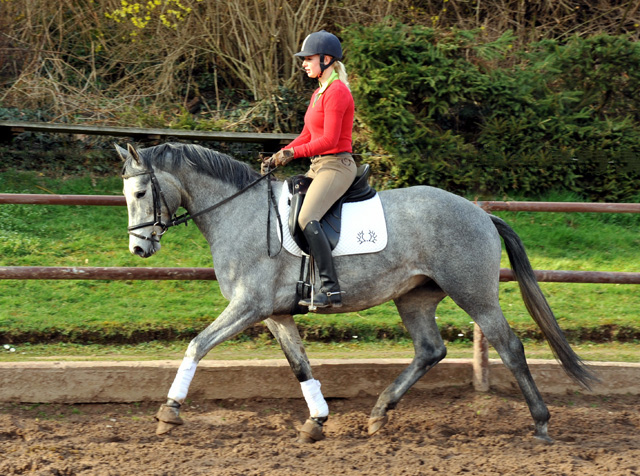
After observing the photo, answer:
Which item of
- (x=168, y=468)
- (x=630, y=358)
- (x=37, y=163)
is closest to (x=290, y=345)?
(x=168, y=468)

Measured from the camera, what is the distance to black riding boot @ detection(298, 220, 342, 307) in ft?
15.2

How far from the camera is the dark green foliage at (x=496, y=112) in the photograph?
9383 millimetres

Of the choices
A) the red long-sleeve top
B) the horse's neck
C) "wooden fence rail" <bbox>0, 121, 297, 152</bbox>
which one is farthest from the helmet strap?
"wooden fence rail" <bbox>0, 121, 297, 152</bbox>

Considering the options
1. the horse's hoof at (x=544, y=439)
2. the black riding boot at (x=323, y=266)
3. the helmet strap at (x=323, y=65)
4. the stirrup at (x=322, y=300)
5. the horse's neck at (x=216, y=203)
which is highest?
the helmet strap at (x=323, y=65)

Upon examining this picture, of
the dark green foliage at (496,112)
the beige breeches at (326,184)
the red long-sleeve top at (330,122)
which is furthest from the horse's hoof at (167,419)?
the dark green foliage at (496,112)

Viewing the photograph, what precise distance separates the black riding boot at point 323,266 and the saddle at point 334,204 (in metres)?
0.09

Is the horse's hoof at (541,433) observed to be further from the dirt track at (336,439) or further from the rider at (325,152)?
the rider at (325,152)

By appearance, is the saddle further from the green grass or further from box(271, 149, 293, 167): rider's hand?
the green grass

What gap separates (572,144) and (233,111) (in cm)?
516

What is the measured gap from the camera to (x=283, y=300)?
4.79 m

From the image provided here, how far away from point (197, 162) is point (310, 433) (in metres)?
1.99

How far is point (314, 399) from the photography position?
4.92m

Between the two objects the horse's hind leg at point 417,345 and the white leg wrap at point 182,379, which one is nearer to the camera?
the white leg wrap at point 182,379

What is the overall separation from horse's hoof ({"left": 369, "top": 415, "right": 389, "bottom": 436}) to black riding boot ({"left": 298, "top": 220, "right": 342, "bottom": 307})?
0.89 m
